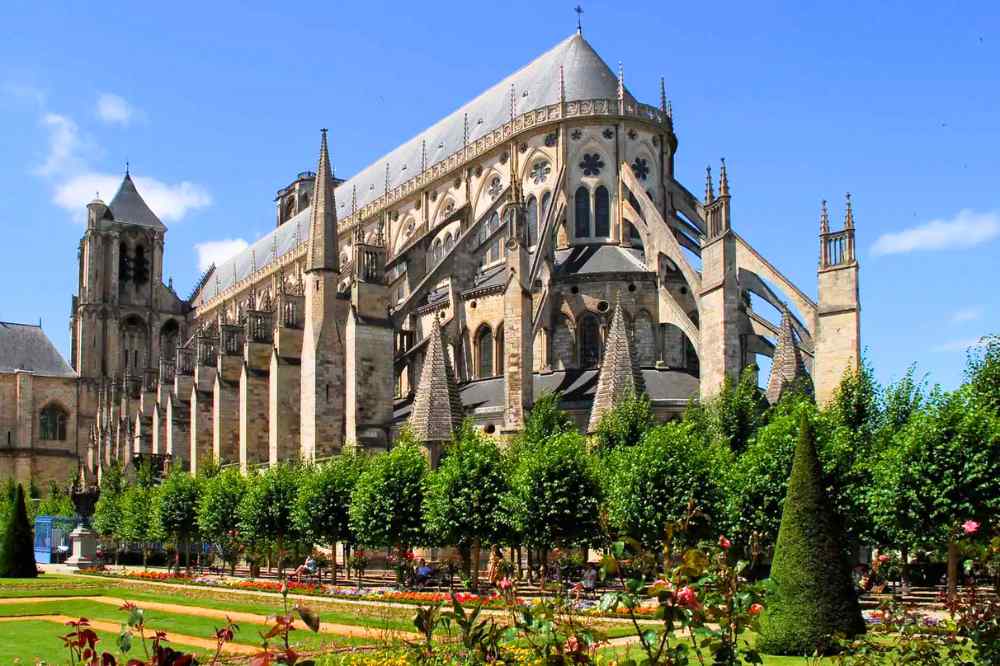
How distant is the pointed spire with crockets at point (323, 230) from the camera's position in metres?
46.0

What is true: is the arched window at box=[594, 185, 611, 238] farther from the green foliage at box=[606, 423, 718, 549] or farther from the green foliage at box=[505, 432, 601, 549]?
the green foliage at box=[606, 423, 718, 549]

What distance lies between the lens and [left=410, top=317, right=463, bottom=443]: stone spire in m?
37.0

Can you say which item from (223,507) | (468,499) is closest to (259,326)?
(223,507)

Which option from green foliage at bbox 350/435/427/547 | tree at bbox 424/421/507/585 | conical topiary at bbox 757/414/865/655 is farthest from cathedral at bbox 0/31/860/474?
conical topiary at bbox 757/414/865/655

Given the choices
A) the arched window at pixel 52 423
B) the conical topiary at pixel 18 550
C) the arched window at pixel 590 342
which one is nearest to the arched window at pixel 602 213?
the arched window at pixel 590 342

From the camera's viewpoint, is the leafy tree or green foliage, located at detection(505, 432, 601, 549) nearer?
green foliage, located at detection(505, 432, 601, 549)

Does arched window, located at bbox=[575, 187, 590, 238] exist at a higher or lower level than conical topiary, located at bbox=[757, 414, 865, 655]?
higher

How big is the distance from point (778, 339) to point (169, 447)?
38.5m

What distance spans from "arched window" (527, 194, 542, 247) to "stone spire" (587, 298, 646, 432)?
1539cm

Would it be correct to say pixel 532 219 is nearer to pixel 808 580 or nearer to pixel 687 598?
pixel 808 580

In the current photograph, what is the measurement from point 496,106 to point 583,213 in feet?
38.5

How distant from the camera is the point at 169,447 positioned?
63.5 m

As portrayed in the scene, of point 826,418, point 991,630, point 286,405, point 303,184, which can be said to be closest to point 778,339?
point 826,418

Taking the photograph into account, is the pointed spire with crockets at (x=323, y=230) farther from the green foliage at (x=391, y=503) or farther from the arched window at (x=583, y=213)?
the green foliage at (x=391, y=503)
